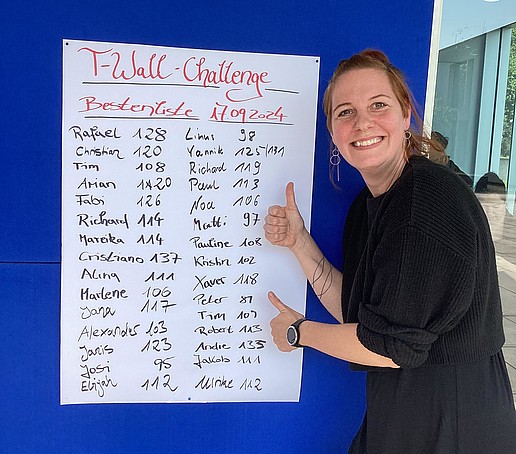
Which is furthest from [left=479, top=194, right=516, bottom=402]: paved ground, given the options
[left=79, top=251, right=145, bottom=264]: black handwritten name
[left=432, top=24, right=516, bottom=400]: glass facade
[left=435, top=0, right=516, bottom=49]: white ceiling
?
[left=79, top=251, right=145, bottom=264]: black handwritten name

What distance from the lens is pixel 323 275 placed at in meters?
1.60

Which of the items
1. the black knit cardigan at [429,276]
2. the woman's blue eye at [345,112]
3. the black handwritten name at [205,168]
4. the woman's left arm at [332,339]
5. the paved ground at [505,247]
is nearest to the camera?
the black knit cardigan at [429,276]

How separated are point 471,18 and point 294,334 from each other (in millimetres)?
1408

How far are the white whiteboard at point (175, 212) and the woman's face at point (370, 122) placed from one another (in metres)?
0.27

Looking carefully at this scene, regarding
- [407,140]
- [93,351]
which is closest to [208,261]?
[93,351]

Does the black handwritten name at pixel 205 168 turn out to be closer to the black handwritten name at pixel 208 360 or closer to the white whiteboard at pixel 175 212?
the white whiteboard at pixel 175 212

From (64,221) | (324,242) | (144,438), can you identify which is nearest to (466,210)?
(324,242)

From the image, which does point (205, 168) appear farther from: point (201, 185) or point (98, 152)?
point (98, 152)

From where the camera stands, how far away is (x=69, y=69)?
4.78 ft

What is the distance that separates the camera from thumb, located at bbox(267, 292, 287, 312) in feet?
5.19

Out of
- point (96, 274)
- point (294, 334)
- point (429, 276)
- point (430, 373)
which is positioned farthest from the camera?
point (96, 274)

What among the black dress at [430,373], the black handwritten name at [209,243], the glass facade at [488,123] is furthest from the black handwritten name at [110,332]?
the glass facade at [488,123]

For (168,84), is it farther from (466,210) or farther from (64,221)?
(466,210)

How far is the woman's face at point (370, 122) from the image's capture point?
1.28m
